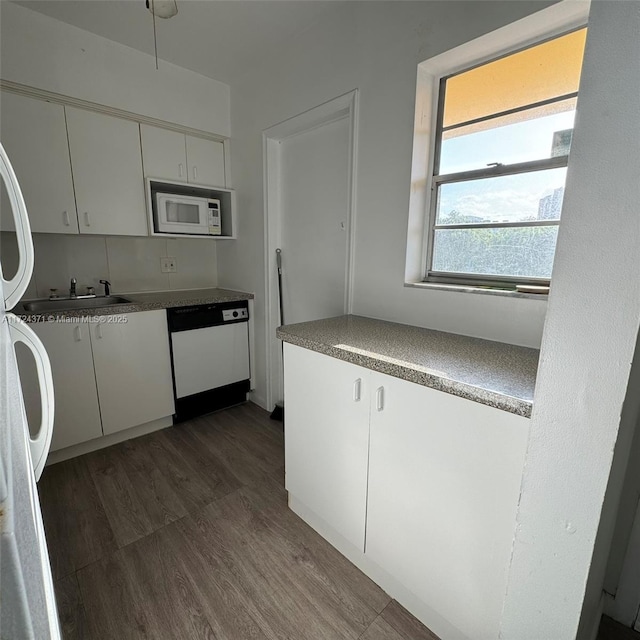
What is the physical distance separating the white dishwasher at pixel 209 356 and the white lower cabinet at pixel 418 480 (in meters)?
1.21

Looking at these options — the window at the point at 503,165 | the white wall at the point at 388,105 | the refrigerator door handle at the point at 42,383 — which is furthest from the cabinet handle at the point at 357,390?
the refrigerator door handle at the point at 42,383

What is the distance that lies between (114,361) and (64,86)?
65.0 inches

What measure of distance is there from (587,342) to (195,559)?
5.28 ft

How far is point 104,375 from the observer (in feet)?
6.92

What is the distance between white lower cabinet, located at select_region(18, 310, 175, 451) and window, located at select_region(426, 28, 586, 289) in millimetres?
1848

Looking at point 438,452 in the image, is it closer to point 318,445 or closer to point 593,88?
point 318,445

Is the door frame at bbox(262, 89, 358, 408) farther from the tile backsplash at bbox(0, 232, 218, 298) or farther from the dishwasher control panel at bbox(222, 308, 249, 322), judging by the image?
the tile backsplash at bbox(0, 232, 218, 298)

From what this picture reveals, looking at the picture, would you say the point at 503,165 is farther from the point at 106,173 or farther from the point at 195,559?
the point at 106,173

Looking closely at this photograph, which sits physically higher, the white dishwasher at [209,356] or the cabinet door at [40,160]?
the cabinet door at [40,160]

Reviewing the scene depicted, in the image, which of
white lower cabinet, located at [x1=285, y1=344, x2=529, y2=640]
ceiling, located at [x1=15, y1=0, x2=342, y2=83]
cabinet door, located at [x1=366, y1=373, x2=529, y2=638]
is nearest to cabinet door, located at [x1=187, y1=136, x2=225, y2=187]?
ceiling, located at [x1=15, y1=0, x2=342, y2=83]

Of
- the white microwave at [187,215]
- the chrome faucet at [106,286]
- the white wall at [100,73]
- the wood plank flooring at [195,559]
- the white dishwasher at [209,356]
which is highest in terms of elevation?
the white wall at [100,73]

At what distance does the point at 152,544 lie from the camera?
1478mm

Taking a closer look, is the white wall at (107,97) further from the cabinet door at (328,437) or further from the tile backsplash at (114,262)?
the cabinet door at (328,437)

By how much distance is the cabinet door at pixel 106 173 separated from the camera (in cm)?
208
